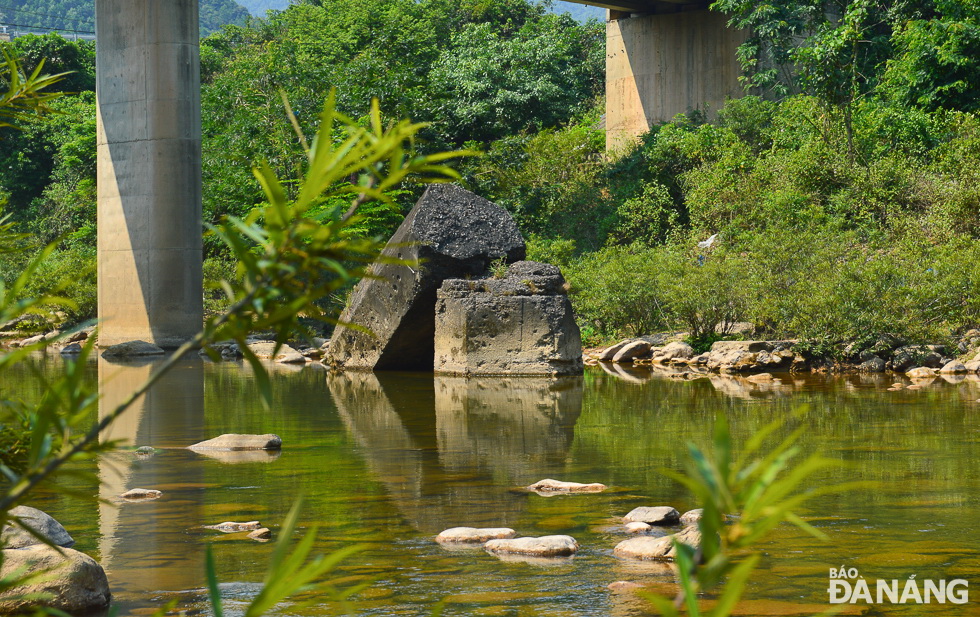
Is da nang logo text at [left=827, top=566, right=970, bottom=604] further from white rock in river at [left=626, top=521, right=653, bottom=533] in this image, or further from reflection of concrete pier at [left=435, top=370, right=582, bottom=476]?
reflection of concrete pier at [left=435, top=370, right=582, bottom=476]

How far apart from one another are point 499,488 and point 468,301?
739cm

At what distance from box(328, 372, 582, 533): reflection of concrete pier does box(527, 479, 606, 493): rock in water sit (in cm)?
18

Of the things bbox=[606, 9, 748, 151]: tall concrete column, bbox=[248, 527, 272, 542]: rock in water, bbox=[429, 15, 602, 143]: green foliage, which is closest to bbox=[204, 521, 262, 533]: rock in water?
bbox=[248, 527, 272, 542]: rock in water

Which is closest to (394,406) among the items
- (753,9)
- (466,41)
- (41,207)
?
(753,9)

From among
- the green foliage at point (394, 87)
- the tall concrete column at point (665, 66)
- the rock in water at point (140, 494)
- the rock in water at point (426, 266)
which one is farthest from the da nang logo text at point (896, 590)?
the tall concrete column at point (665, 66)

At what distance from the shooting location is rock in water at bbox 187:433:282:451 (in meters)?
8.69

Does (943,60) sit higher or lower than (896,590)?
higher

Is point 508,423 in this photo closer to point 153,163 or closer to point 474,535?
point 474,535

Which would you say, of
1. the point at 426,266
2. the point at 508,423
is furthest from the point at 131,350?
the point at 508,423

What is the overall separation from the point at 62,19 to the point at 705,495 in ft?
429

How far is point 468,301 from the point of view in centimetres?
1422

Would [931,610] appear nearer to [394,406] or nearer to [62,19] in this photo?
[394,406]

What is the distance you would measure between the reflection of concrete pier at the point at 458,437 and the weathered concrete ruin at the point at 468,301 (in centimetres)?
43

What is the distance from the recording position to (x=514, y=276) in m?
14.5
